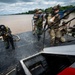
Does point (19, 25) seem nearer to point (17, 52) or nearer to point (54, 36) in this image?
point (17, 52)

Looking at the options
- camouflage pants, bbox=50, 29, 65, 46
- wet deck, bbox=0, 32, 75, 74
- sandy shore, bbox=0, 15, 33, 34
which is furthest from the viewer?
sandy shore, bbox=0, 15, 33, 34

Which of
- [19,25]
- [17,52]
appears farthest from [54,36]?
[19,25]

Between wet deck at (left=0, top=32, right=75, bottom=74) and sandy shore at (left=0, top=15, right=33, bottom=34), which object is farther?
sandy shore at (left=0, top=15, right=33, bottom=34)

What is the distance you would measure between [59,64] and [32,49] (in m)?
5.22

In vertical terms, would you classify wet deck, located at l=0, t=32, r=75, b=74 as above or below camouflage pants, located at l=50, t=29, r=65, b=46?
below

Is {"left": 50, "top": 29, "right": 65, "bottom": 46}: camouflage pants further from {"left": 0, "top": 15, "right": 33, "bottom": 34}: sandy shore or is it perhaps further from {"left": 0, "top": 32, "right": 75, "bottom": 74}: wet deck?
{"left": 0, "top": 15, "right": 33, "bottom": 34}: sandy shore

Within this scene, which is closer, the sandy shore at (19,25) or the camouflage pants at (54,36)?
the camouflage pants at (54,36)

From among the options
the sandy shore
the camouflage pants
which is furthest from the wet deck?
the sandy shore

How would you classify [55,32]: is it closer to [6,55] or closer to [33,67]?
[6,55]

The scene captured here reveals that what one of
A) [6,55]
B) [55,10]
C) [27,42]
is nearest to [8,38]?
[6,55]

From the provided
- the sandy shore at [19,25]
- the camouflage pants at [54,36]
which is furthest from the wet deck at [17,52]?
the sandy shore at [19,25]

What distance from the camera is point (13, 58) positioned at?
22.7 feet

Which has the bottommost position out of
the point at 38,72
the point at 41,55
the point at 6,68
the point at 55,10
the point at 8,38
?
the point at 6,68

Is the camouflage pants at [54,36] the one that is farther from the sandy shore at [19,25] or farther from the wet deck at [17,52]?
the sandy shore at [19,25]
